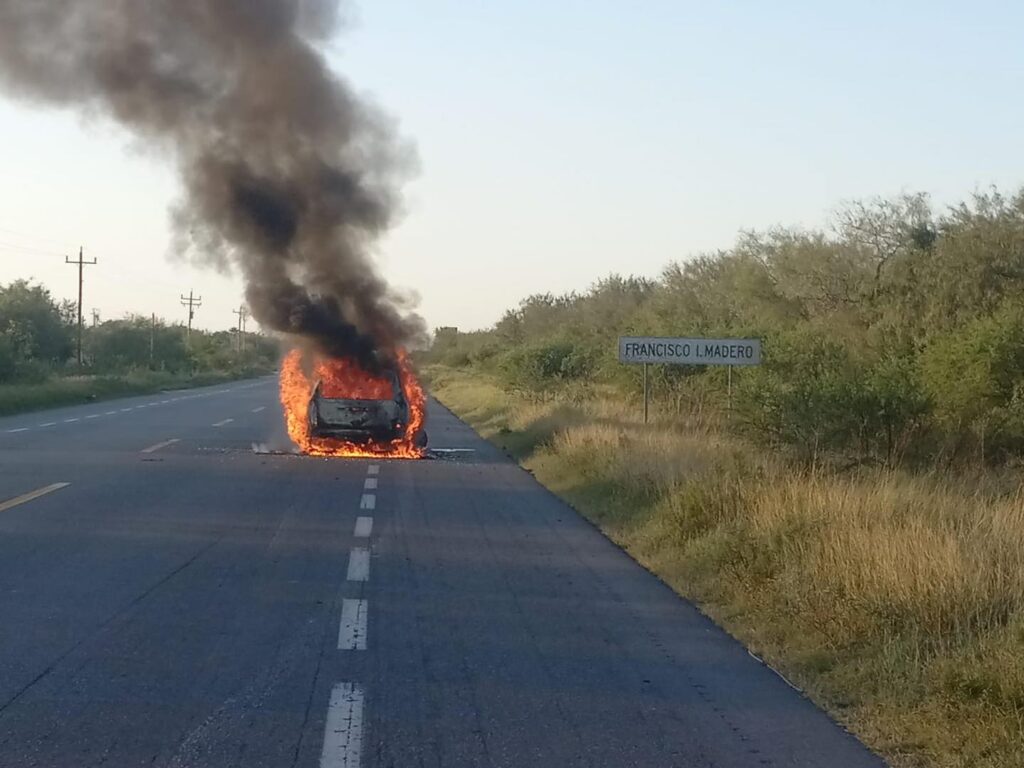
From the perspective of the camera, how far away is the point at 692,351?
793 inches

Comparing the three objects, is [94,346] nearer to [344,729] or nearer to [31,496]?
[31,496]

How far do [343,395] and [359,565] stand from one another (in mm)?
12347

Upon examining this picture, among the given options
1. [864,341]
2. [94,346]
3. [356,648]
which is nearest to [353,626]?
[356,648]

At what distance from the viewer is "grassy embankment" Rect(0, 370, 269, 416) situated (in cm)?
3997

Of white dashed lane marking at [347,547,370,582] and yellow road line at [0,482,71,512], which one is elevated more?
yellow road line at [0,482,71,512]

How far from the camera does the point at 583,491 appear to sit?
17031mm

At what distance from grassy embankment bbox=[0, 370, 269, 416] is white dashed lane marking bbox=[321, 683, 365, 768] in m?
32.6

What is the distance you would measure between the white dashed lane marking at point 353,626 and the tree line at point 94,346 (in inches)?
1748

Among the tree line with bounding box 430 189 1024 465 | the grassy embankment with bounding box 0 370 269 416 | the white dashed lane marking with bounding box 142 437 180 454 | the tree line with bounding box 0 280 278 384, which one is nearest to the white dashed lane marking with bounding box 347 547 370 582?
the tree line with bounding box 430 189 1024 465

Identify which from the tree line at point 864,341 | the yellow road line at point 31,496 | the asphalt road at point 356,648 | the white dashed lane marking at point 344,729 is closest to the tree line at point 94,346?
A: the tree line at point 864,341

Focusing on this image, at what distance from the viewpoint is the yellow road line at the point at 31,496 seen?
14.2 meters

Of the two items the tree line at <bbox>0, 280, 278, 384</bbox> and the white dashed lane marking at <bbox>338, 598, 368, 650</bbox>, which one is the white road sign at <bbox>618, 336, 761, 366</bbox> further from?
the tree line at <bbox>0, 280, 278, 384</bbox>

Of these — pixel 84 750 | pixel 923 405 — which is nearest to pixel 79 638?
pixel 84 750

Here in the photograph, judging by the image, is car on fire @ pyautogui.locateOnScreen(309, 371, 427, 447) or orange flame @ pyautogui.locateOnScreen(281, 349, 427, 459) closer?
car on fire @ pyautogui.locateOnScreen(309, 371, 427, 447)
